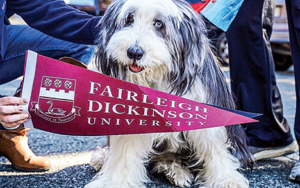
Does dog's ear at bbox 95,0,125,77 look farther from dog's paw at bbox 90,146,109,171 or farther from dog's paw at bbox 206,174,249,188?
dog's paw at bbox 206,174,249,188

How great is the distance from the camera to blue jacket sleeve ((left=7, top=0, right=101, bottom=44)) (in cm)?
249

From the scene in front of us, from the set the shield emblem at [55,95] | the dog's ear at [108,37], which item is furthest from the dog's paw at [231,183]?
the shield emblem at [55,95]

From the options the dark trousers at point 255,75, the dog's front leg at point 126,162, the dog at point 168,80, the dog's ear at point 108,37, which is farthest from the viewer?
the dark trousers at point 255,75

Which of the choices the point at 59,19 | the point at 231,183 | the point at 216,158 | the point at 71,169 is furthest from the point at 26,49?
the point at 231,183

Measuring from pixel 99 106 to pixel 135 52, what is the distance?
11.8 inches

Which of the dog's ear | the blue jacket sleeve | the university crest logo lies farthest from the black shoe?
the university crest logo

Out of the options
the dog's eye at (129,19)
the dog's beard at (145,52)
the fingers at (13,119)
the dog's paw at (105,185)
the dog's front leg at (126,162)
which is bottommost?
the dog's paw at (105,185)

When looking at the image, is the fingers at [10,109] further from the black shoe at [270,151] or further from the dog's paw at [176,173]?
the black shoe at [270,151]

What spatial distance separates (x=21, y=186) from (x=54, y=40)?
1.08 m

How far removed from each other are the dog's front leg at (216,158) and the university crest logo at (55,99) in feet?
A: 2.32

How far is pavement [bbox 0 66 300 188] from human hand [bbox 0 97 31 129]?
19.5 inches

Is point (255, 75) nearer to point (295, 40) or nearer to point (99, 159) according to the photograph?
point (295, 40)

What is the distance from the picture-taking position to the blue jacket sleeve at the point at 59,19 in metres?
2.49

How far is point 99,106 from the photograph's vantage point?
1.89 m
